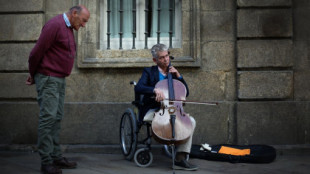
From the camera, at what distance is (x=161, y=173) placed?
15.2 feet

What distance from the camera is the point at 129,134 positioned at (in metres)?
5.26

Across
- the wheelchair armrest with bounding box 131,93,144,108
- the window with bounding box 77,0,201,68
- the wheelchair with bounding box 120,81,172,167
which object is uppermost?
the window with bounding box 77,0,201,68

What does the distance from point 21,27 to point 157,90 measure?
9.59ft

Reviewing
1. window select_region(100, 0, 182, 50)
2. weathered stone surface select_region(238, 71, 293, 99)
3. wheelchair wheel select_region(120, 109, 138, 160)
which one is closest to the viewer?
wheelchair wheel select_region(120, 109, 138, 160)

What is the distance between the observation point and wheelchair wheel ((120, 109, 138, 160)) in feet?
16.9

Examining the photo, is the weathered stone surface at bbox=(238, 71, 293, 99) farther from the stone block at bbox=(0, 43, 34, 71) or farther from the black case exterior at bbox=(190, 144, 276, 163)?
the stone block at bbox=(0, 43, 34, 71)

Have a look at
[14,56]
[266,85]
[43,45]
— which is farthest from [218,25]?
[14,56]

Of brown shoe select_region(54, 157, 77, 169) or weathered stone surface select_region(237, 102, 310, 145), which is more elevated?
weathered stone surface select_region(237, 102, 310, 145)

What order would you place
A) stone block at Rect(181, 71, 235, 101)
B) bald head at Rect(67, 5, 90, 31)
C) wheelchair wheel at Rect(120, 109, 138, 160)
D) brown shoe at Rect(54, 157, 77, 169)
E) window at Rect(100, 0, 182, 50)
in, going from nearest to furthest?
bald head at Rect(67, 5, 90, 31), brown shoe at Rect(54, 157, 77, 169), wheelchair wheel at Rect(120, 109, 138, 160), stone block at Rect(181, 71, 235, 101), window at Rect(100, 0, 182, 50)

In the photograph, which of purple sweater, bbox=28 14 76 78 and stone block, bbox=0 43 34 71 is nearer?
purple sweater, bbox=28 14 76 78

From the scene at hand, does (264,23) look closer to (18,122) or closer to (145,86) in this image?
(145,86)

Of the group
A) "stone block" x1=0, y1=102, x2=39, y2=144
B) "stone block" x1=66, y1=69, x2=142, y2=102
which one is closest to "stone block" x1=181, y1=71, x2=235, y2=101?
"stone block" x1=66, y1=69, x2=142, y2=102

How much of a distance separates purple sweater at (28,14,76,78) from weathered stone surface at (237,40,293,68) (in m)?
2.63

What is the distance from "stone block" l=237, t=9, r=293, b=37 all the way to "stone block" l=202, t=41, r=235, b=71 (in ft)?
0.87
